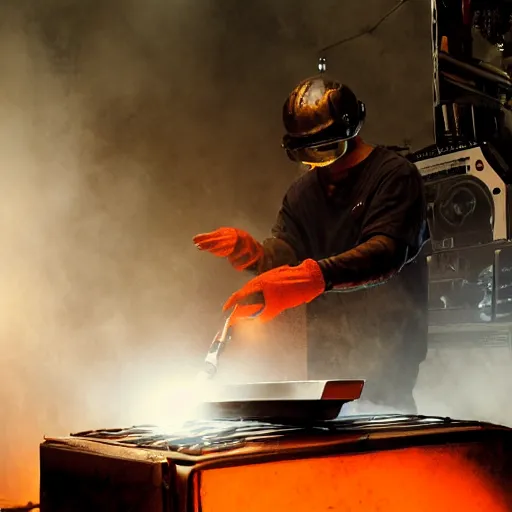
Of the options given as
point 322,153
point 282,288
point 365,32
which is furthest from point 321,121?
point 365,32

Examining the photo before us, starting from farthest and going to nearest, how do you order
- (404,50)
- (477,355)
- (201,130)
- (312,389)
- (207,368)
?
(201,130) → (404,50) → (477,355) → (207,368) → (312,389)

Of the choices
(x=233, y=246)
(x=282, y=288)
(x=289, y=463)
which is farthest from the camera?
(x=233, y=246)

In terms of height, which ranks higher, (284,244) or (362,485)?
(284,244)

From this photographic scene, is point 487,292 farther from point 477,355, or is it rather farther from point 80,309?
point 80,309

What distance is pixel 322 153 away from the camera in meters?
2.85

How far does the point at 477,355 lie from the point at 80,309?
5.58 feet

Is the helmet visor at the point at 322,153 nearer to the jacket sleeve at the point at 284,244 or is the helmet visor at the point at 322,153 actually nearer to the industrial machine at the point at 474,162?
the jacket sleeve at the point at 284,244

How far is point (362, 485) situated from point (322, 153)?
4.71ft

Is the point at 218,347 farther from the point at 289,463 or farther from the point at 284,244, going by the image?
the point at 289,463

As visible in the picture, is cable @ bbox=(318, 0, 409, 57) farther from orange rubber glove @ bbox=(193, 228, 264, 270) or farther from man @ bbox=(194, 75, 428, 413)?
orange rubber glove @ bbox=(193, 228, 264, 270)

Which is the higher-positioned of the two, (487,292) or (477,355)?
(487,292)

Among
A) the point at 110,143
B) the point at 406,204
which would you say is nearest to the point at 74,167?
the point at 110,143

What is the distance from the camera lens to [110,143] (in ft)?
11.0

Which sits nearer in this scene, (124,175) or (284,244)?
(284,244)
